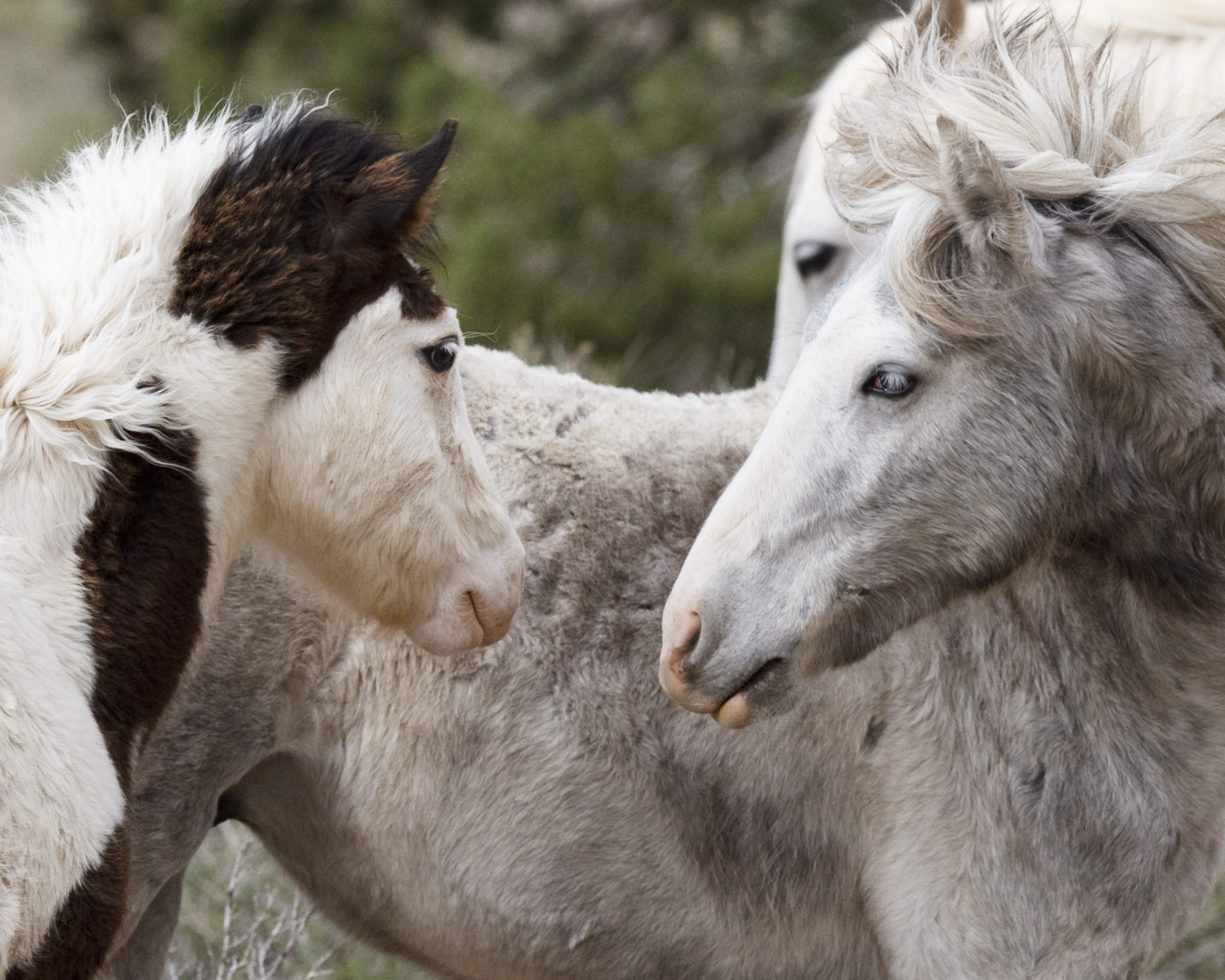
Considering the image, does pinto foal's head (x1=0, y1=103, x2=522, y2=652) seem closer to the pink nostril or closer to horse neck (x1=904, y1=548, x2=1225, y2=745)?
the pink nostril

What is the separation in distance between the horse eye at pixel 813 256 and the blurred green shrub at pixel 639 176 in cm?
291

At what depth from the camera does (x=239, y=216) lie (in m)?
2.03

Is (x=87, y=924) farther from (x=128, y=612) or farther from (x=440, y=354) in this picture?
(x=440, y=354)

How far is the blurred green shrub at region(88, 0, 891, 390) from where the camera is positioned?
7992 mm

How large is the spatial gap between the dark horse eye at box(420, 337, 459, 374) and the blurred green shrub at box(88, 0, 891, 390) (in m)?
4.99

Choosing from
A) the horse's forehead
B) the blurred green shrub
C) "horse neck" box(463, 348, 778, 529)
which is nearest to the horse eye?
"horse neck" box(463, 348, 778, 529)

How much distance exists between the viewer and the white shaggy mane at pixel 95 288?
189cm

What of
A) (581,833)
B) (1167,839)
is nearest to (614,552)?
(581,833)

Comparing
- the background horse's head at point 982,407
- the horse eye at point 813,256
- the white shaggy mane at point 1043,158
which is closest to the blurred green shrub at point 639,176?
the horse eye at point 813,256

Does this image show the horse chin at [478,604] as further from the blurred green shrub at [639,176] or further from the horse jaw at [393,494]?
the blurred green shrub at [639,176]

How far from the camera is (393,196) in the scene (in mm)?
2125

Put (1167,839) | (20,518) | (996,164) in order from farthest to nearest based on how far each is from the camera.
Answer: (1167,839) < (996,164) < (20,518)

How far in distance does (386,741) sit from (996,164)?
1530 mm

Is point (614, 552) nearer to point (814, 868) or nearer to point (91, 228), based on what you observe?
point (814, 868)
